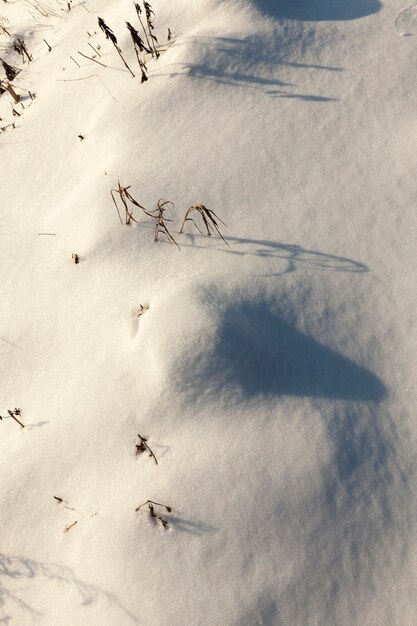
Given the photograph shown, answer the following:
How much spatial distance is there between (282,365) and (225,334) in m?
0.21

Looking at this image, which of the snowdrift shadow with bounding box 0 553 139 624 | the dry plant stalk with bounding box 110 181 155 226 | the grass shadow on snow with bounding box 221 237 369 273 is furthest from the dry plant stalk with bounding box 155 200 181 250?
the snowdrift shadow with bounding box 0 553 139 624

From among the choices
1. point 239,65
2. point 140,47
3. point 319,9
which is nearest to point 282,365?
point 239,65

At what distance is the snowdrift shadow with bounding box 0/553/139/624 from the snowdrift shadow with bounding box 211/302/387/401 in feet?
2.35

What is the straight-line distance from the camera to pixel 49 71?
290 cm

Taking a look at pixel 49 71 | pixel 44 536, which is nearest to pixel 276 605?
pixel 44 536

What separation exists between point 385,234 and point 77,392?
4.12ft

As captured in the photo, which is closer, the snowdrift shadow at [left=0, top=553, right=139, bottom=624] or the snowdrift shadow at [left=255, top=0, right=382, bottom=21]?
the snowdrift shadow at [left=0, top=553, right=139, bottom=624]

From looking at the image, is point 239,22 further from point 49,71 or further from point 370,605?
point 370,605

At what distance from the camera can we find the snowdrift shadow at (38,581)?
4.81 feet

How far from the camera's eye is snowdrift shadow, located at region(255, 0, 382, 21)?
2.43 meters

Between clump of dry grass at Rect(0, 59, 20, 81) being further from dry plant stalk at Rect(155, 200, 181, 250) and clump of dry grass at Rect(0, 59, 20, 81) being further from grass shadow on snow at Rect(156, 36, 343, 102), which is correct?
dry plant stalk at Rect(155, 200, 181, 250)

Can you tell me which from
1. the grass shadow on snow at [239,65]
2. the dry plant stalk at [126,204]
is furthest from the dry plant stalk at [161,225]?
the grass shadow on snow at [239,65]

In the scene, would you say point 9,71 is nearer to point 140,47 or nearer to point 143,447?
point 140,47

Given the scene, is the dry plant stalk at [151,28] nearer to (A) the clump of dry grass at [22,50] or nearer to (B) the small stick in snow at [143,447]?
(A) the clump of dry grass at [22,50]
